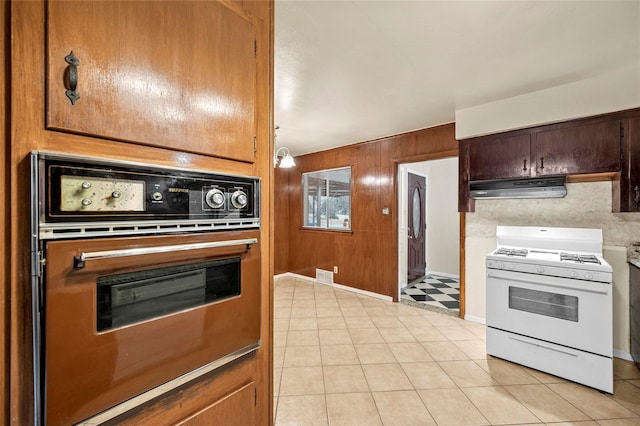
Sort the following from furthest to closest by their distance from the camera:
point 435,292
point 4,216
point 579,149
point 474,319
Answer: point 435,292 < point 474,319 < point 579,149 < point 4,216

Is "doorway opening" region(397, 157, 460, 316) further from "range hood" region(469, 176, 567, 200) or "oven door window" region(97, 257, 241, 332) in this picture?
"oven door window" region(97, 257, 241, 332)

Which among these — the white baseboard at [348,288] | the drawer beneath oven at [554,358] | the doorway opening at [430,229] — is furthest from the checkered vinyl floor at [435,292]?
the drawer beneath oven at [554,358]

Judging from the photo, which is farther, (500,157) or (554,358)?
(500,157)

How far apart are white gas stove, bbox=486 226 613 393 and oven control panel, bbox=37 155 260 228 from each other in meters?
2.50

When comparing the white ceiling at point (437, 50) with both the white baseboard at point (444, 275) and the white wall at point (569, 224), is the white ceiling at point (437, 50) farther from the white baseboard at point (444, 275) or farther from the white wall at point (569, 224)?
the white baseboard at point (444, 275)

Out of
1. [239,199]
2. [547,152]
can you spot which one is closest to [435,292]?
[547,152]

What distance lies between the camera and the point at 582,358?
83.0 inches

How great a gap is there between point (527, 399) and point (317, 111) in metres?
3.10

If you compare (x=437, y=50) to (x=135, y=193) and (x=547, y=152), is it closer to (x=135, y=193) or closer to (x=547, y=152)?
(x=547, y=152)

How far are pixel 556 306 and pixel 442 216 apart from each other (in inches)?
137

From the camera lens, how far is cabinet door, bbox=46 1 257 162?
647mm

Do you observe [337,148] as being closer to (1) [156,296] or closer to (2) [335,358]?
→ (2) [335,358]

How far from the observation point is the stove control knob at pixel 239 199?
3.23 ft

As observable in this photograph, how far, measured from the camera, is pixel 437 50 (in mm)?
1914
